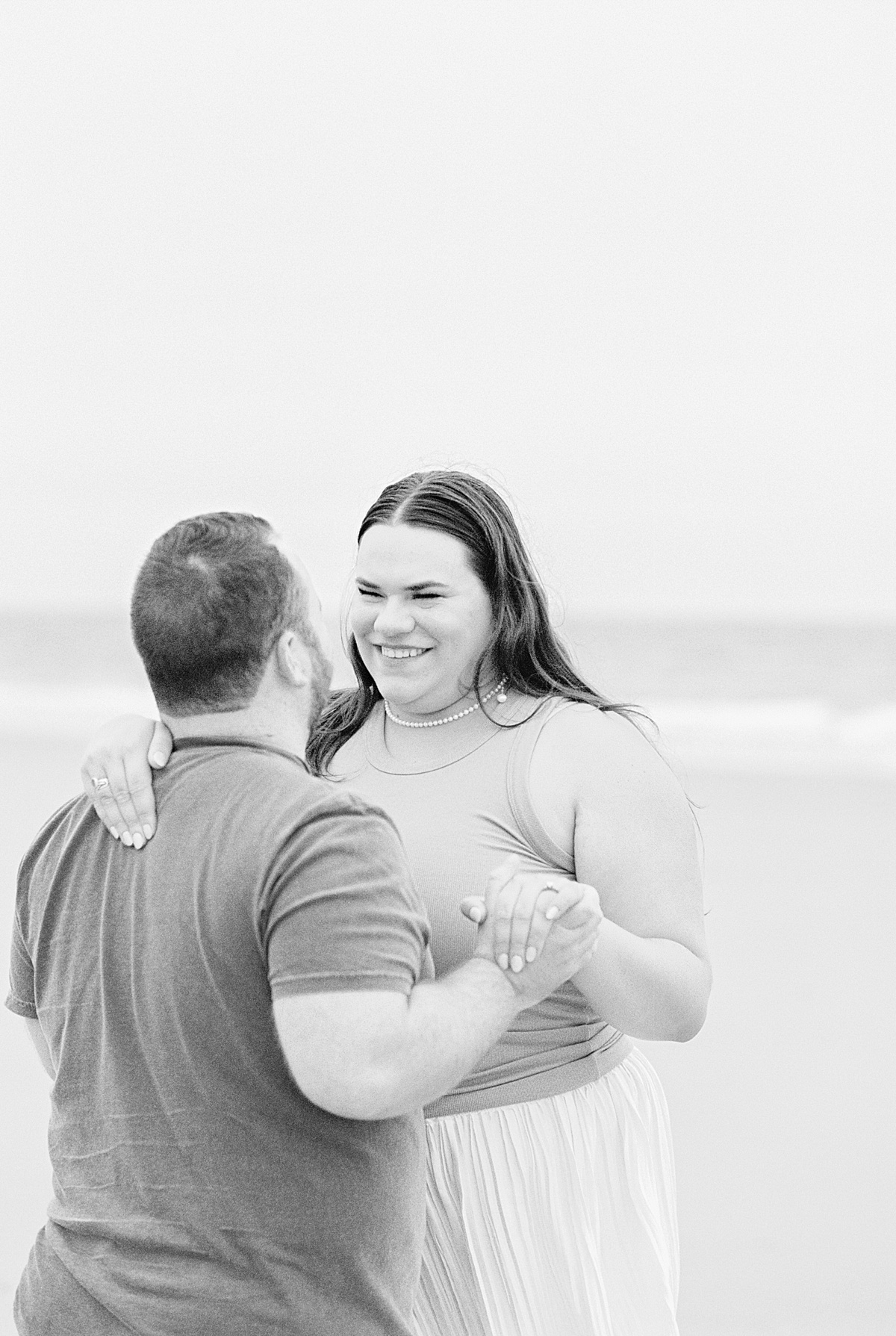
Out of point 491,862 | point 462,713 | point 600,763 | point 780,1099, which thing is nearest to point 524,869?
point 491,862

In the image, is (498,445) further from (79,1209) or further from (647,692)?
(79,1209)

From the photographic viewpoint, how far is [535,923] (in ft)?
5.89

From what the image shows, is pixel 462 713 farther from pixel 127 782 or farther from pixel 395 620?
pixel 127 782

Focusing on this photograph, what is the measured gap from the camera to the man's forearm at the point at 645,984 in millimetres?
2082

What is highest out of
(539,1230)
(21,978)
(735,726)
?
(21,978)

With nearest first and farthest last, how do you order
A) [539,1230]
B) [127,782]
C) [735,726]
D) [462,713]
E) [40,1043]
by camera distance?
[127,782] → [40,1043] → [539,1230] → [462,713] → [735,726]

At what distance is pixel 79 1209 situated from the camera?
1.77 m

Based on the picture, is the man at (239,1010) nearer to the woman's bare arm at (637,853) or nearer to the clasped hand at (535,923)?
the clasped hand at (535,923)

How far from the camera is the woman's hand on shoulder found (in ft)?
5.68

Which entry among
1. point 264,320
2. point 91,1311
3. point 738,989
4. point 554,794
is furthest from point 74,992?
point 264,320

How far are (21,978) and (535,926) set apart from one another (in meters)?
0.69

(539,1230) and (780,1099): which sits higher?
(539,1230)

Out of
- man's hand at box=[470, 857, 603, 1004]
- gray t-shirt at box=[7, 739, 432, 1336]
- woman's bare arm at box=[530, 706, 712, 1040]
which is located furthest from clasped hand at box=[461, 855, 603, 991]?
woman's bare arm at box=[530, 706, 712, 1040]

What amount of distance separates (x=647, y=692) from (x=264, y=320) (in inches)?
396
